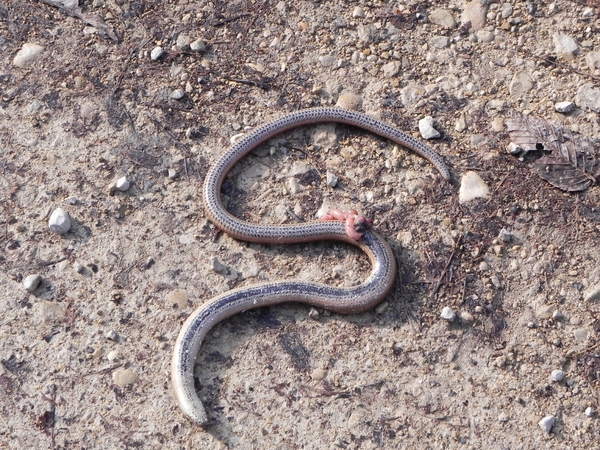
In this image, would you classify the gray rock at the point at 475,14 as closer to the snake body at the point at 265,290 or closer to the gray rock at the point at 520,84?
the gray rock at the point at 520,84

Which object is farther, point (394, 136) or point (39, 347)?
point (394, 136)

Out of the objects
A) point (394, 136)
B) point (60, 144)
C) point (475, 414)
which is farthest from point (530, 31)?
point (60, 144)

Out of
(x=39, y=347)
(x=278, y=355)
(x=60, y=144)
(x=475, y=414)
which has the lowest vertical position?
(x=475, y=414)


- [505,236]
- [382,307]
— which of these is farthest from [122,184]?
[505,236]

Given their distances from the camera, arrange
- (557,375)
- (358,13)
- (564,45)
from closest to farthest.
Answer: (557,375), (564,45), (358,13)

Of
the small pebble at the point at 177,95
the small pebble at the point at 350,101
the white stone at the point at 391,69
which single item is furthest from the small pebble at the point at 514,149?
the small pebble at the point at 177,95

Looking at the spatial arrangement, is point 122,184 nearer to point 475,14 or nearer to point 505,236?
point 505,236

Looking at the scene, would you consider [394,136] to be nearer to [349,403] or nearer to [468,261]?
[468,261]
